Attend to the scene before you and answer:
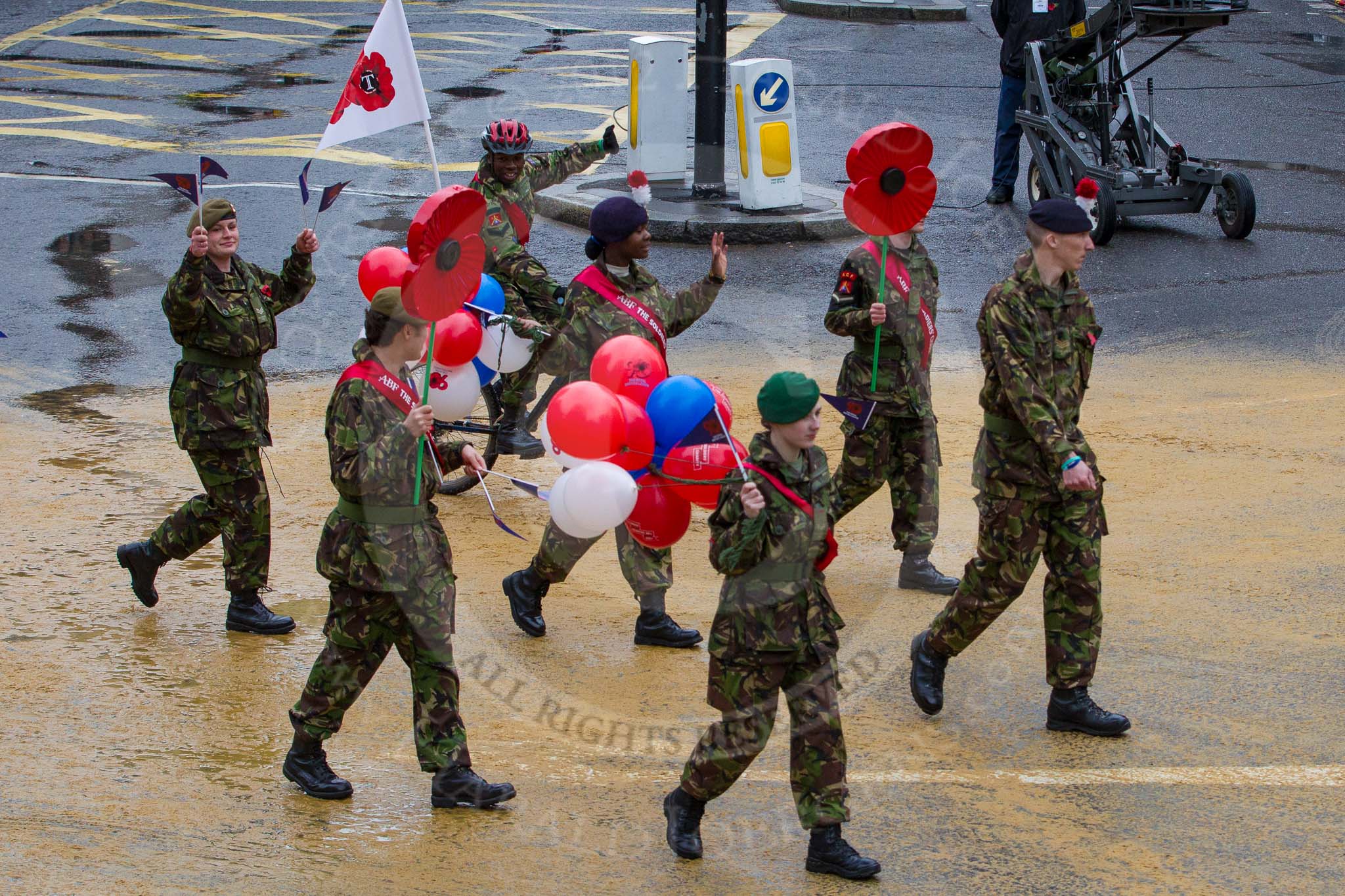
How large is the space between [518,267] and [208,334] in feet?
7.33

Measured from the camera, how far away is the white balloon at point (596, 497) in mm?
4953

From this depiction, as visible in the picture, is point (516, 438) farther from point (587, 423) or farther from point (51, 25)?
point (51, 25)

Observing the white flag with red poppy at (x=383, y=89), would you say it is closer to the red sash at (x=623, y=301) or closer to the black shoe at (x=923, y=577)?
the red sash at (x=623, y=301)

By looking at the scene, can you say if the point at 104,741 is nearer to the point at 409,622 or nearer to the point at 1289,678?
the point at 409,622

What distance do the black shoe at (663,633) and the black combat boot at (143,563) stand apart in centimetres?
218

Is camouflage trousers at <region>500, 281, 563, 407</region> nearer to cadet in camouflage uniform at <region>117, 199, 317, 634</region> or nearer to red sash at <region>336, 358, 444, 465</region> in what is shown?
cadet in camouflage uniform at <region>117, 199, 317, 634</region>

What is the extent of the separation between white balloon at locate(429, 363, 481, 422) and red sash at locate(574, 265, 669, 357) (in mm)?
679

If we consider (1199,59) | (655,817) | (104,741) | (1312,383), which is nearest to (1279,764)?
(655,817)

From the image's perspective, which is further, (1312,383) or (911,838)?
(1312,383)

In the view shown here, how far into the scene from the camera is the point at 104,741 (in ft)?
18.2

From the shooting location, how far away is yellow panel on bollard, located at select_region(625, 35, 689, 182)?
1452 cm

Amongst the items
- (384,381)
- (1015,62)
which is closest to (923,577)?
(384,381)

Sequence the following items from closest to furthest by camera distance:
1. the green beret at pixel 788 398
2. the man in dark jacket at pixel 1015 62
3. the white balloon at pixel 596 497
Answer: the green beret at pixel 788 398 < the white balloon at pixel 596 497 < the man in dark jacket at pixel 1015 62

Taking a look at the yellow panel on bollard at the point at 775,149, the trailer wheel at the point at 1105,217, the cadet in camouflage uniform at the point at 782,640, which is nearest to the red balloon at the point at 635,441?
the cadet in camouflage uniform at the point at 782,640
